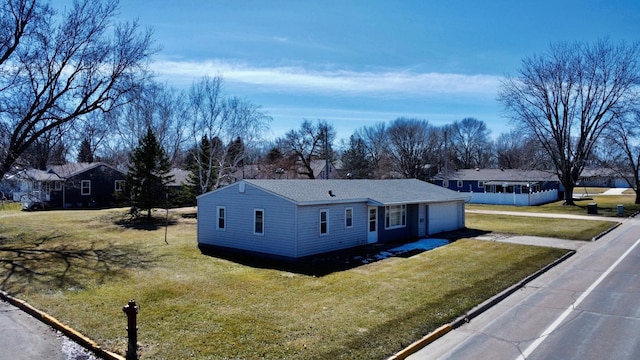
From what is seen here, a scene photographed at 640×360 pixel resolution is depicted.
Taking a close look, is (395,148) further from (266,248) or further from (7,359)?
(7,359)

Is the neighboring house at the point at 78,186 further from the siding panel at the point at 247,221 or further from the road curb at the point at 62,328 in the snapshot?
the road curb at the point at 62,328

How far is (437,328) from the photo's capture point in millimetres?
9906

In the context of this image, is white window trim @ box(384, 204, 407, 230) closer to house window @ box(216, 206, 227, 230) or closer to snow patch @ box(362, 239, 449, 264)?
snow patch @ box(362, 239, 449, 264)

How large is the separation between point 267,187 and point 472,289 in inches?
386

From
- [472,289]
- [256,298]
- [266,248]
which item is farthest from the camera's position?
[266,248]

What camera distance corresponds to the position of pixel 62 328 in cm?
998

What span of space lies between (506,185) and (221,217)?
143 ft

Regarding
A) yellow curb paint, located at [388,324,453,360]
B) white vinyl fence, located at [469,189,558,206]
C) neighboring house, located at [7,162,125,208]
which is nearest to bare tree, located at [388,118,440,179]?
white vinyl fence, located at [469,189,558,206]

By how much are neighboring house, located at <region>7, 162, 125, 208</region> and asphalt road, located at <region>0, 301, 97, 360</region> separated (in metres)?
32.3

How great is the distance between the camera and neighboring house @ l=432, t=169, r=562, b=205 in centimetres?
5006

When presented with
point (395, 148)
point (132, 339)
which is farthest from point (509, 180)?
point (132, 339)

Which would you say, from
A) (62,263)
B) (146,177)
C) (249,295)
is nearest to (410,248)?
(249,295)

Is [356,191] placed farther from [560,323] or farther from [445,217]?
[560,323]

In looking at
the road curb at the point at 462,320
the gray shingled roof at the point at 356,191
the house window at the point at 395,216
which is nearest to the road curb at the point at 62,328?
the road curb at the point at 462,320
